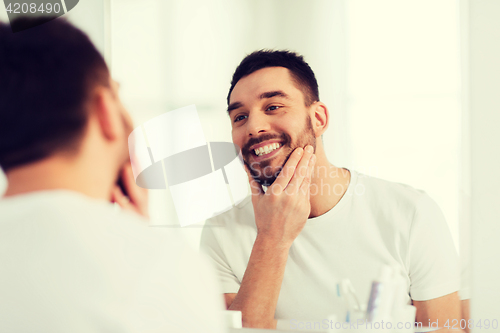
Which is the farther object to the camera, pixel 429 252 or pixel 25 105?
pixel 429 252

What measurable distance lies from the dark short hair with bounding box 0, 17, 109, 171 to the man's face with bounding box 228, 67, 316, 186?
0.36 meters

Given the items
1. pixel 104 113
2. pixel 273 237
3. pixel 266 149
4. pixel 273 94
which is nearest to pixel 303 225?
pixel 273 237

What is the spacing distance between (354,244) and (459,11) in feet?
1.75

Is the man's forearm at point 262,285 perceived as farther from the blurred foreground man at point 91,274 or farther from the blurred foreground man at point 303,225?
the blurred foreground man at point 91,274

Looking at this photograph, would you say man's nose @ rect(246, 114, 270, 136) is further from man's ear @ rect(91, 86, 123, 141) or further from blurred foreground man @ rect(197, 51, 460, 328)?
man's ear @ rect(91, 86, 123, 141)

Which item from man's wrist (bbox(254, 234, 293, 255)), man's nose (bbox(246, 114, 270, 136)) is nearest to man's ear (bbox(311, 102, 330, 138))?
man's nose (bbox(246, 114, 270, 136))

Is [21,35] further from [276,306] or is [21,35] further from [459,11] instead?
[459,11]

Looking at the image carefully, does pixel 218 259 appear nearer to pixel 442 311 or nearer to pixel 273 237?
pixel 273 237

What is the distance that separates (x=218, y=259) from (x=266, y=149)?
0.94ft

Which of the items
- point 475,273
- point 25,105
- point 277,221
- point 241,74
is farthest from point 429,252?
point 25,105

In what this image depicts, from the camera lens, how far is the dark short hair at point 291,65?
88 cm

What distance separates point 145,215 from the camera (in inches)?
39.3

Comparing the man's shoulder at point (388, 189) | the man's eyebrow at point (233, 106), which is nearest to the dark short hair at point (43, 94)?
the man's eyebrow at point (233, 106)

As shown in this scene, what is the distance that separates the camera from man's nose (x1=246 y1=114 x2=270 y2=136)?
0.92 metres
